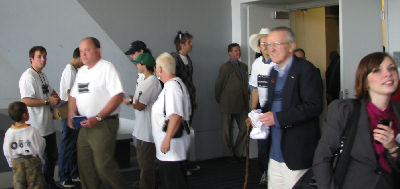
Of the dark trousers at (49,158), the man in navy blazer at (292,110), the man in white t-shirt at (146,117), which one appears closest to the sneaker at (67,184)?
the dark trousers at (49,158)

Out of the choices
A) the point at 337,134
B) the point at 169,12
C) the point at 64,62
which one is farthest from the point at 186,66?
the point at 337,134

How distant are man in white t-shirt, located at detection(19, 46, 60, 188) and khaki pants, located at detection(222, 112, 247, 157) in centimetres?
245

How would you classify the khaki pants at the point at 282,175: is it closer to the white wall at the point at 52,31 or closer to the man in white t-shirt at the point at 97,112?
the man in white t-shirt at the point at 97,112

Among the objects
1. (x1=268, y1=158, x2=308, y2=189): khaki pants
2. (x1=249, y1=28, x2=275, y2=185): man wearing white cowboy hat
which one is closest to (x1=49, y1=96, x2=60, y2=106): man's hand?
(x1=249, y1=28, x2=275, y2=185): man wearing white cowboy hat

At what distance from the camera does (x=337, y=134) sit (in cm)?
216

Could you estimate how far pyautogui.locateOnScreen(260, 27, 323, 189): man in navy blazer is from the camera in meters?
2.72

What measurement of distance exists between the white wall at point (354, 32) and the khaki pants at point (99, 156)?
2.76 meters

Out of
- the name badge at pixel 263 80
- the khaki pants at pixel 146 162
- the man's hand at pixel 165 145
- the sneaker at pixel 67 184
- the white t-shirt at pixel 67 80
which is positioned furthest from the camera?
the sneaker at pixel 67 184

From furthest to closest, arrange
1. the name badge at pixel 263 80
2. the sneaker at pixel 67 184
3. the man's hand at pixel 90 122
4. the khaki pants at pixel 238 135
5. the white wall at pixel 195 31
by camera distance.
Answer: the khaki pants at pixel 238 135 < the white wall at pixel 195 31 < the sneaker at pixel 67 184 < the name badge at pixel 263 80 < the man's hand at pixel 90 122

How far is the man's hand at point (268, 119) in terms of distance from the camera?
110 inches

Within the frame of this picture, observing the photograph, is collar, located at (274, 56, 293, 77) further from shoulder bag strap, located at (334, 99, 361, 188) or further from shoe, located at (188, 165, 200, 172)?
shoe, located at (188, 165, 200, 172)

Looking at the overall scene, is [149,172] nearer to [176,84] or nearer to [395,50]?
[176,84]

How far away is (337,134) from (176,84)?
5.30 ft

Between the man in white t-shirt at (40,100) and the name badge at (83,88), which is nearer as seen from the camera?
the name badge at (83,88)
